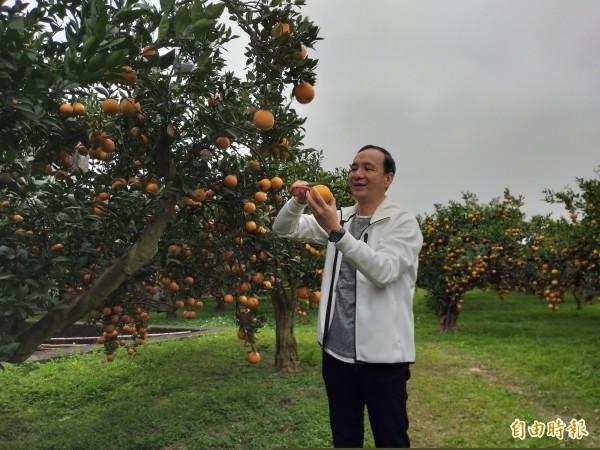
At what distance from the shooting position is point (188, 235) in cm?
476

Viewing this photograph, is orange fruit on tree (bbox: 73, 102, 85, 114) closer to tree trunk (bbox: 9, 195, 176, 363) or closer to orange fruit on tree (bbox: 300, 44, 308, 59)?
tree trunk (bbox: 9, 195, 176, 363)

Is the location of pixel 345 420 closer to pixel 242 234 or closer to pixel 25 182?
pixel 242 234

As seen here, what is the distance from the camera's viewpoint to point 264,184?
12.0 ft

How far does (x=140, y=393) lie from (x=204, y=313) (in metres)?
13.0

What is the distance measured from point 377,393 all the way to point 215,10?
5.78ft

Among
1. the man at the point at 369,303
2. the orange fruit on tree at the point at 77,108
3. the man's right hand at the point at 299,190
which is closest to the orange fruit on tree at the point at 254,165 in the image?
the orange fruit on tree at the point at 77,108

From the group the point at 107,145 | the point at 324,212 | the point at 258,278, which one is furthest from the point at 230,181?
the point at 324,212

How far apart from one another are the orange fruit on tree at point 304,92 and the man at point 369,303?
21.6 inches

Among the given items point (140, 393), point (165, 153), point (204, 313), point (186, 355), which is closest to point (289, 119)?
point (165, 153)

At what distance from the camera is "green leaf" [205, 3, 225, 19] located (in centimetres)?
235

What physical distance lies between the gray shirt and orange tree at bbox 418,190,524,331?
925 centimetres

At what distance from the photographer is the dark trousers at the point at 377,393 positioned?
7.16 feet

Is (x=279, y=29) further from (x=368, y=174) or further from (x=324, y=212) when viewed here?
(x=324, y=212)

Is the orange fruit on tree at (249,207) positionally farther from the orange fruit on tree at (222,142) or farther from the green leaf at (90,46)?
the green leaf at (90,46)
